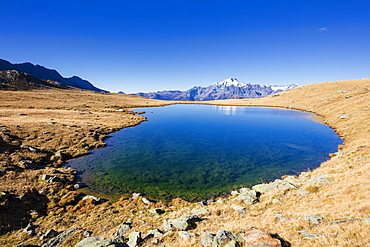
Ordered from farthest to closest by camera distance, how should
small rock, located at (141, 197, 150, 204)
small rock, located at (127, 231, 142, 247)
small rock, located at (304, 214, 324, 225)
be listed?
small rock, located at (141, 197, 150, 204), small rock, located at (127, 231, 142, 247), small rock, located at (304, 214, 324, 225)

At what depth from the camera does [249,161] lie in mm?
28188

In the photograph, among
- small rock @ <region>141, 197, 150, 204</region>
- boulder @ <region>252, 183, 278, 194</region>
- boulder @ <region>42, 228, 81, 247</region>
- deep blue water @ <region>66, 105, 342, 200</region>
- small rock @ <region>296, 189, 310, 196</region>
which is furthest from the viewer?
deep blue water @ <region>66, 105, 342, 200</region>

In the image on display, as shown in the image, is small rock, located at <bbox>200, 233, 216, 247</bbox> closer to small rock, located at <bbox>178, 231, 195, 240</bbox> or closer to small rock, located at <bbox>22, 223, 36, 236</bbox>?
small rock, located at <bbox>178, 231, 195, 240</bbox>

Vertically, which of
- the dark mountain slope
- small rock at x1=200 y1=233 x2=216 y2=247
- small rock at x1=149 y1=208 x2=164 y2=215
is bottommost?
small rock at x1=149 y1=208 x2=164 y2=215

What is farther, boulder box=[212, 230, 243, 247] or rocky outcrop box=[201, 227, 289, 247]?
boulder box=[212, 230, 243, 247]

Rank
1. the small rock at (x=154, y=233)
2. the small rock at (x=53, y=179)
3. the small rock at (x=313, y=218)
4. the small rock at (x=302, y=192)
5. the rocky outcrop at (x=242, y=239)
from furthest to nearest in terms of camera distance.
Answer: the small rock at (x=53, y=179), the small rock at (x=302, y=192), the small rock at (x=154, y=233), the small rock at (x=313, y=218), the rocky outcrop at (x=242, y=239)

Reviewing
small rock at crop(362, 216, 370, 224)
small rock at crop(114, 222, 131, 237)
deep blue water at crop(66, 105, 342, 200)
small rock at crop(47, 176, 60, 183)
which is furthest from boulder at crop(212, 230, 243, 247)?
small rock at crop(47, 176, 60, 183)

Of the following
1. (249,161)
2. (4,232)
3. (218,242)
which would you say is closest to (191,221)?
(218,242)

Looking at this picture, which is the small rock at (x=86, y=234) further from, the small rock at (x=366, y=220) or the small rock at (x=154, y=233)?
the small rock at (x=366, y=220)

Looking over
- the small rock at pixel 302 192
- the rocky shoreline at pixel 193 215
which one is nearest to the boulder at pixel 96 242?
the rocky shoreline at pixel 193 215

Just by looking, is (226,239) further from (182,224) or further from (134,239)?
(134,239)

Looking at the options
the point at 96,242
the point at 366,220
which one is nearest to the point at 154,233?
the point at 96,242

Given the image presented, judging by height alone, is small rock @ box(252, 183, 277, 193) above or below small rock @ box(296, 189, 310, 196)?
below

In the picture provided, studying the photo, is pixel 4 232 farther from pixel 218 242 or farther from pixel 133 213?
pixel 218 242
